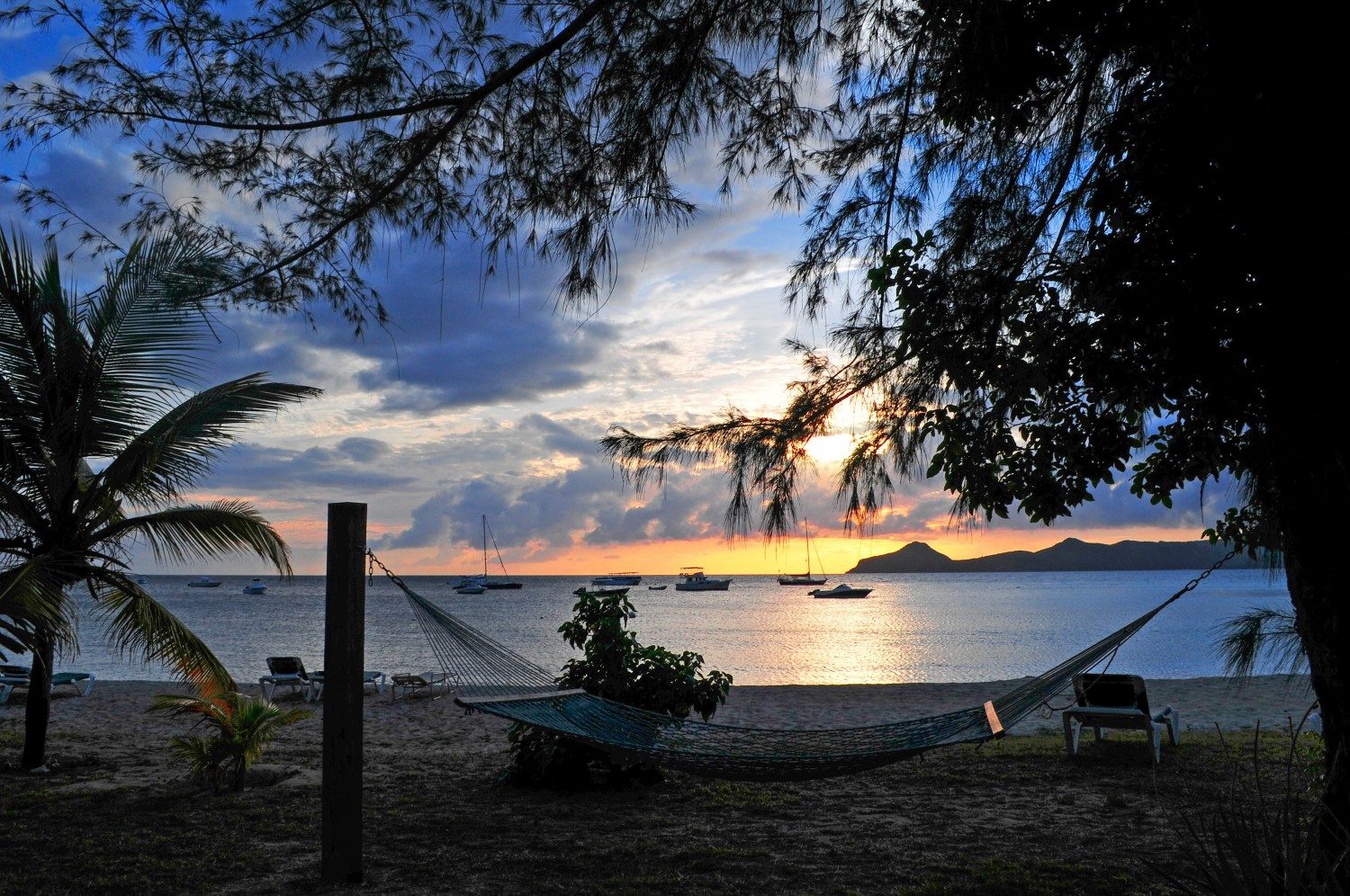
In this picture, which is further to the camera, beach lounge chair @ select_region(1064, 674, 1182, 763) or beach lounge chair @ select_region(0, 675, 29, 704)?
beach lounge chair @ select_region(0, 675, 29, 704)

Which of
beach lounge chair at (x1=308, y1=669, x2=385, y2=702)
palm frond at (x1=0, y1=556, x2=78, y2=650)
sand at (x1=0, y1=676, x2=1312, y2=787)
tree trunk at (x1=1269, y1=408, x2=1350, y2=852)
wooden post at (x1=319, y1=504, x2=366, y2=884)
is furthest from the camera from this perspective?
beach lounge chair at (x1=308, y1=669, x2=385, y2=702)

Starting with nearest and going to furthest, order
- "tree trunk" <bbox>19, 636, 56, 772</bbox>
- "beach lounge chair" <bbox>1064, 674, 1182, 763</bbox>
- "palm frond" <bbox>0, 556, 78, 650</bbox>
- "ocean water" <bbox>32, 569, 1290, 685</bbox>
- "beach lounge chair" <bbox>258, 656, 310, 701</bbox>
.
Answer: "palm frond" <bbox>0, 556, 78, 650</bbox>
"tree trunk" <bbox>19, 636, 56, 772</bbox>
"beach lounge chair" <bbox>1064, 674, 1182, 763</bbox>
"beach lounge chair" <bbox>258, 656, 310, 701</bbox>
"ocean water" <bbox>32, 569, 1290, 685</bbox>

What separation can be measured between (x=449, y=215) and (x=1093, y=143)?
2.24 meters

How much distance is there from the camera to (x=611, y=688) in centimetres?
443

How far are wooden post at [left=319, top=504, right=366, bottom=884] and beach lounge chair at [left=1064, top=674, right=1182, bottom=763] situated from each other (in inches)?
146

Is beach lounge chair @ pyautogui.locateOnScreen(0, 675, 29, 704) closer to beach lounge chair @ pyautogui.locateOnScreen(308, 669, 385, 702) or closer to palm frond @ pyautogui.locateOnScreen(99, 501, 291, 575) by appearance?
beach lounge chair @ pyautogui.locateOnScreen(308, 669, 385, 702)

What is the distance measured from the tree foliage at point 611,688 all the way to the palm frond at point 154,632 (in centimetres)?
147

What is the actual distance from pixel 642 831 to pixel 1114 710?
2.91 meters

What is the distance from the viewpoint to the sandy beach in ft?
10.1

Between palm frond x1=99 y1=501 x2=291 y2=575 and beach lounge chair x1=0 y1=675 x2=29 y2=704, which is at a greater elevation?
palm frond x1=99 y1=501 x2=291 y2=575

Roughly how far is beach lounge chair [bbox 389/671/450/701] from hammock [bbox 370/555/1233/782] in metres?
6.56

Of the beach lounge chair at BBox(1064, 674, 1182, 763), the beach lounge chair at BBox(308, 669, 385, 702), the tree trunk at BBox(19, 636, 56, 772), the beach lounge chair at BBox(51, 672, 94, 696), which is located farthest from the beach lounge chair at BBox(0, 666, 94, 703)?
the beach lounge chair at BBox(1064, 674, 1182, 763)

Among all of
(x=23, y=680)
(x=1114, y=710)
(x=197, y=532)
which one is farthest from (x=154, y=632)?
(x=23, y=680)

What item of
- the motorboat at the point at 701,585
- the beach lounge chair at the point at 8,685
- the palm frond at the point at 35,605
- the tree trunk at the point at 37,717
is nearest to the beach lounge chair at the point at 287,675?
the beach lounge chair at the point at 8,685
